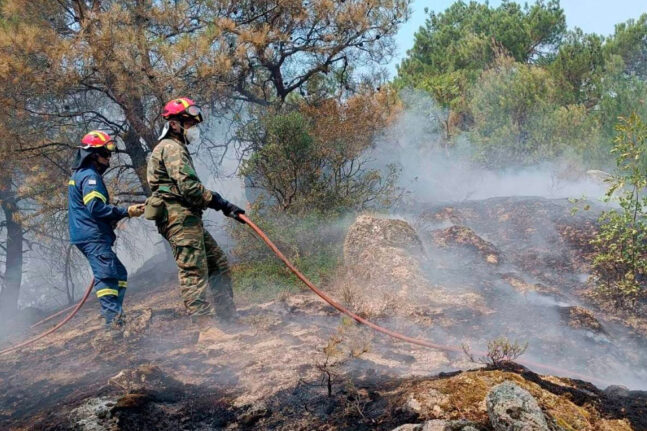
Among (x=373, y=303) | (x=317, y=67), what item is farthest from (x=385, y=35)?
(x=373, y=303)

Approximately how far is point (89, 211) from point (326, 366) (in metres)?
2.81

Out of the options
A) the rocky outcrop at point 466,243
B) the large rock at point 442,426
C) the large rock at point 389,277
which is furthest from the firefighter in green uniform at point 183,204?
the rocky outcrop at point 466,243

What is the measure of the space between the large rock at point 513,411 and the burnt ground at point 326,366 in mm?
253

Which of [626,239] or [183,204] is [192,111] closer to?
[183,204]

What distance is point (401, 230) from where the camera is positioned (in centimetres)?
667

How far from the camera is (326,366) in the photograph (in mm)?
3529

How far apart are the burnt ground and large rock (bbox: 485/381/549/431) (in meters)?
0.25

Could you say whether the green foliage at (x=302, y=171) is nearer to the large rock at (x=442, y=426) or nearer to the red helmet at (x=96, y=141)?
the red helmet at (x=96, y=141)

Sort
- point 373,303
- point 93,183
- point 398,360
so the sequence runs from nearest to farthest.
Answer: point 398,360
point 93,183
point 373,303

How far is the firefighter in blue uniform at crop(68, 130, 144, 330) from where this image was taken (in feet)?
15.7

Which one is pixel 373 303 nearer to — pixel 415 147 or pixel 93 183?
pixel 93 183

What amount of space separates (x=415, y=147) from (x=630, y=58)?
7805mm

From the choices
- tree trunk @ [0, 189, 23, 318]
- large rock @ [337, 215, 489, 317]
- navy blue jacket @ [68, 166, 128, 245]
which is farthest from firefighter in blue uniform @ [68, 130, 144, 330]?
tree trunk @ [0, 189, 23, 318]

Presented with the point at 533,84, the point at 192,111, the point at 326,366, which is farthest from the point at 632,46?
Result: the point at 326,366
